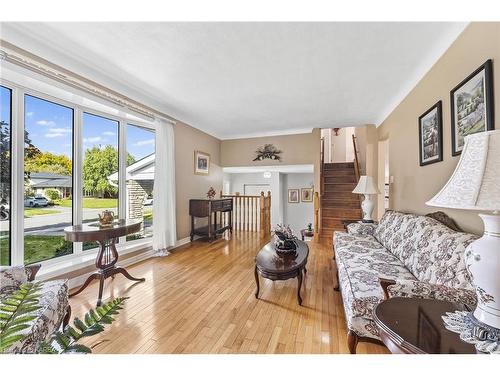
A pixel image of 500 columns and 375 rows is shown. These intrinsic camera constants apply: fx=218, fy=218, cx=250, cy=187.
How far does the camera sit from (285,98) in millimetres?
3363

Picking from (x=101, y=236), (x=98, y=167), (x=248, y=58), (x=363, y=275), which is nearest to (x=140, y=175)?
(x=98, y=167)

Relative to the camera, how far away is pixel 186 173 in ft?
14.9

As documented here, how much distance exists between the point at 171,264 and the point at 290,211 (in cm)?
581

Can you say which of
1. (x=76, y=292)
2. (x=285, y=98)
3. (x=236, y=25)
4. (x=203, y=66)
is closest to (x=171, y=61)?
(x=203, y=66)

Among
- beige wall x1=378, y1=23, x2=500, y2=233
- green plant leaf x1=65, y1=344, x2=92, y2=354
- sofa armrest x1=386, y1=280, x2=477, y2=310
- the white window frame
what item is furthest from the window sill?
beige wall x1=378, y1=23, x2=500, y2=233

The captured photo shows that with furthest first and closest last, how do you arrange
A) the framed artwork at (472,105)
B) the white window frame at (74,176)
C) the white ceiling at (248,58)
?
the white window frame at (74,176)
the white ceiling at (248,58)
the framed artwork at (472,105)

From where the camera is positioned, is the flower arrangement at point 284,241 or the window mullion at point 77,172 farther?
the window mullion at point 77,172

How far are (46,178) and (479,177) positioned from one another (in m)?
3.65

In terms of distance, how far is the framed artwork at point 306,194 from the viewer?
27.0 feet

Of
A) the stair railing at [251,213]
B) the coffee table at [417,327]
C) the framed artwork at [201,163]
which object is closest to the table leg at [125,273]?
the framed artwork at [201,163]

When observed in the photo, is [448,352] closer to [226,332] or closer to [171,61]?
[226,332]

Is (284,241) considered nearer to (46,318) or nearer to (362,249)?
(362,249)

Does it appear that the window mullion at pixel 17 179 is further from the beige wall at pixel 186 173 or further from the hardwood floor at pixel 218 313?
the beige wall at pixel 186 173

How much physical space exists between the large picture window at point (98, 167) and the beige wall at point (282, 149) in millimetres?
2959
